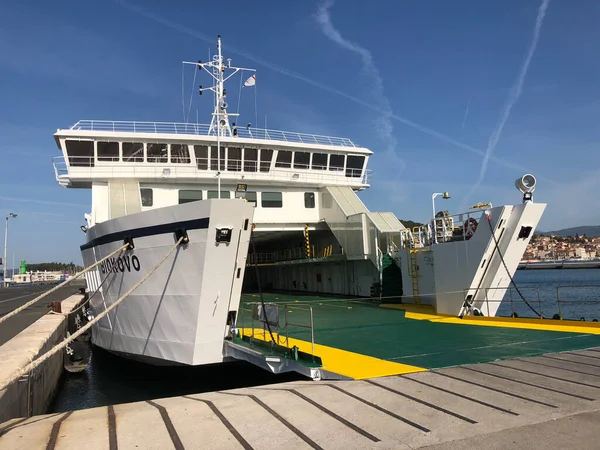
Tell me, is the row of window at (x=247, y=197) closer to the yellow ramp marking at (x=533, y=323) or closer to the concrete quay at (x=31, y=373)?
the concrete quay at (x=31, y=373)

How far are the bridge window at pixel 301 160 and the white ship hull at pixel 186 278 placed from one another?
24.8 feet

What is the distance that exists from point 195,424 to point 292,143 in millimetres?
11664

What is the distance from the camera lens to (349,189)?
16.9 metres

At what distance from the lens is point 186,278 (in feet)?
25.8

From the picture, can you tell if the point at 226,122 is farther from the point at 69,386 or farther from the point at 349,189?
the point at 69,386

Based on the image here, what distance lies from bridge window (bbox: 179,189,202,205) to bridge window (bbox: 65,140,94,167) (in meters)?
2.72

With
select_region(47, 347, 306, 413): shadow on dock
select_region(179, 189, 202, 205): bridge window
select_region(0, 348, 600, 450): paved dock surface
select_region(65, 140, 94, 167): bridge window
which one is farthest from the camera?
select_region(179, 189, 202, 205): bridge window

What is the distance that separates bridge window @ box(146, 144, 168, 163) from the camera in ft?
42.7

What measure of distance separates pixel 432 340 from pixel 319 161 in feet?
29.8

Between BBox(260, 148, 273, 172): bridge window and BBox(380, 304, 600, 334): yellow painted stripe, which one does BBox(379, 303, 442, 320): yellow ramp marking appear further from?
BBox(260, 148, 273, 172): bridge window

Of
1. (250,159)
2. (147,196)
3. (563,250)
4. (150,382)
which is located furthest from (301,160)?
(563,250)

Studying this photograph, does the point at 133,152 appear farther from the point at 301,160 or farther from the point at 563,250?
the point at 563,250

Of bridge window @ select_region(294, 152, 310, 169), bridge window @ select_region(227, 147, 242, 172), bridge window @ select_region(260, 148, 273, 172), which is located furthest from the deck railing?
bridge window @ select_region(227, 147, 242, 172)

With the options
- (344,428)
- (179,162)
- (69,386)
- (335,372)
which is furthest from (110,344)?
(344,428)
